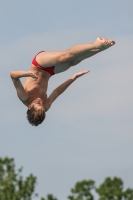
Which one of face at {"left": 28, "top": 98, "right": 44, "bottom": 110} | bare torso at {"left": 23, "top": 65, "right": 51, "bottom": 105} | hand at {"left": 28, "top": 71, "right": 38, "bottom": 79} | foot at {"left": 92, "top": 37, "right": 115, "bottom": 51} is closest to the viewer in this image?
foot at {"left": 92, "top": 37, "right": 115, "bottom": 51}

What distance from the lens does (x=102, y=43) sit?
28.0 meters

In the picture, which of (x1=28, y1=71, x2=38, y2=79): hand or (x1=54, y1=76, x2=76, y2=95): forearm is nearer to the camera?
(x1=28, y1=71, x2=38, y2=79): hand

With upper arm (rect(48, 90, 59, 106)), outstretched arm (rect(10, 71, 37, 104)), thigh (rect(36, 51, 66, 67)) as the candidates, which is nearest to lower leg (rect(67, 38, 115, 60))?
thigh (rect(36, 51, 66, 67))

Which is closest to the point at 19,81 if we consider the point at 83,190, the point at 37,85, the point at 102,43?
the point at 37,85

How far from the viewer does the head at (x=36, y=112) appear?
28406 mm

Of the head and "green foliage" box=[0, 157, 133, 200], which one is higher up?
"green foliage" box=[0, 157, 133, 200]

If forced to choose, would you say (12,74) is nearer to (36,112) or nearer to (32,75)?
(32,75)

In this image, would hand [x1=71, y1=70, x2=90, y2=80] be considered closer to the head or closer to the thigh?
the thigh

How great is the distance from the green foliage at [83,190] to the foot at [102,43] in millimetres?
35604

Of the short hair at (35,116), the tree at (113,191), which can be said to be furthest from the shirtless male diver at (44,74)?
the tree at (113,191)

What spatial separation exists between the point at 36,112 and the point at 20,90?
805 millimetres

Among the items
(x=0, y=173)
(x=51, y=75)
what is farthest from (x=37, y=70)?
(x=0, y=173)

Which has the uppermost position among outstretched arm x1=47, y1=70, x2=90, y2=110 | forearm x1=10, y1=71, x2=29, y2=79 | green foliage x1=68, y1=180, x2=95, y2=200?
green foliage x1=68, y1=180, x2=95, y2=200

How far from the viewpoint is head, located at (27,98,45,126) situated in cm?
2841
